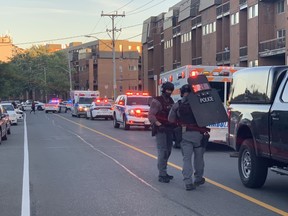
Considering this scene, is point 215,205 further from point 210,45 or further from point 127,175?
point 210,45

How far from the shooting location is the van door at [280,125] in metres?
7.90

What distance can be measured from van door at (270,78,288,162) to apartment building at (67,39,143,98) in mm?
89099

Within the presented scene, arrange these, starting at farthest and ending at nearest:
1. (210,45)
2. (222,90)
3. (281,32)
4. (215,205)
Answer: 1. (210,45)
2. (281,32)
3. (222,90)
4. (215,205)

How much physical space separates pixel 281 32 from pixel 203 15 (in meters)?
14.3

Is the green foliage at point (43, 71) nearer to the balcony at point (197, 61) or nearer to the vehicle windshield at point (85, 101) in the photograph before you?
the balcony at point (197, 61)

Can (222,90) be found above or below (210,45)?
below

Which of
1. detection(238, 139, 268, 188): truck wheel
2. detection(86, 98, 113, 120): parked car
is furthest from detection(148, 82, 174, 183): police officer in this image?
detection(86, 98, 113, 120): parked car

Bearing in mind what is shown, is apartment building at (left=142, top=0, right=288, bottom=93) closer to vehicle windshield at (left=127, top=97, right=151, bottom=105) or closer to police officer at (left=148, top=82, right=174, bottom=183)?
vehicle windshield at (left=127, top=97, right=151, bottom=105)

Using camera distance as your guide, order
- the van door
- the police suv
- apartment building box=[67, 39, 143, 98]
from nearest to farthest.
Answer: the van door → the police suv → apartment building box=[67, 39, 143, 98]

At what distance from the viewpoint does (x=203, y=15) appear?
51.3m

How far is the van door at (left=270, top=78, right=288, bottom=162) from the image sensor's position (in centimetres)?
790

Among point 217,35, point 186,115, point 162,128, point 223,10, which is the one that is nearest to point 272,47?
point 223,10

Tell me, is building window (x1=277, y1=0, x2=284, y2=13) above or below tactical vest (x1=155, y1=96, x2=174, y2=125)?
above

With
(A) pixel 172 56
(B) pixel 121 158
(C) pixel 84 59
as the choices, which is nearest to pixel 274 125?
(B) pixel 121 158
